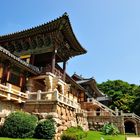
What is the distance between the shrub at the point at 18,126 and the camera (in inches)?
590

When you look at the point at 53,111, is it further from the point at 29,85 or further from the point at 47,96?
the point at 29,85

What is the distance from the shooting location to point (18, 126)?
1503 cm

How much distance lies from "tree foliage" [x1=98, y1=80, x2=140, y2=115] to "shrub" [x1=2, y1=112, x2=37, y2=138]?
39.8m

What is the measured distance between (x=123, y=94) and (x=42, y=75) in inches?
1735

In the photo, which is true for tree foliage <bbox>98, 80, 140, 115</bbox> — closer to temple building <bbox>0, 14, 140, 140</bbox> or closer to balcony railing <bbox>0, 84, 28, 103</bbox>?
temple building <bbox>0, 14, 140, 140</bbox>

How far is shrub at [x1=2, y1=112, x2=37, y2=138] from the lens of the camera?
14977 mm

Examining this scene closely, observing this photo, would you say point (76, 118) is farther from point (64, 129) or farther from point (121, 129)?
point (121, 129)

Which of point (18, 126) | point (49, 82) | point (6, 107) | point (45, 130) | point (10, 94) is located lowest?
point (45, 130)

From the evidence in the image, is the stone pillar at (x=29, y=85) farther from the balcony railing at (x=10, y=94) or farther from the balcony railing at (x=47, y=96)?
the balcony railing at (x=10, y=94)

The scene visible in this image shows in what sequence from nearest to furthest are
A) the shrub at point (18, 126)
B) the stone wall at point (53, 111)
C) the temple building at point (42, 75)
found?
1. the shrub at point (18, 126)
2. the stone wall at point (53, 111)
3. the temple building at point (42, 75)

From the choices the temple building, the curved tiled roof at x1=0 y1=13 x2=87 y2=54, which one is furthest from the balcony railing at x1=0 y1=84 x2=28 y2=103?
the curved tiled roof at x1=0 y1=13 x2=87 y2=54

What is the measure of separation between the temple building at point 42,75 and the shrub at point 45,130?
1.13m

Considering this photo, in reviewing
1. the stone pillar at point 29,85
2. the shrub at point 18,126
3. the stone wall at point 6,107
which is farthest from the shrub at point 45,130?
the stone pillar at point 29,85

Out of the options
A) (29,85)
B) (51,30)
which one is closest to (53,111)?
(29,85)
